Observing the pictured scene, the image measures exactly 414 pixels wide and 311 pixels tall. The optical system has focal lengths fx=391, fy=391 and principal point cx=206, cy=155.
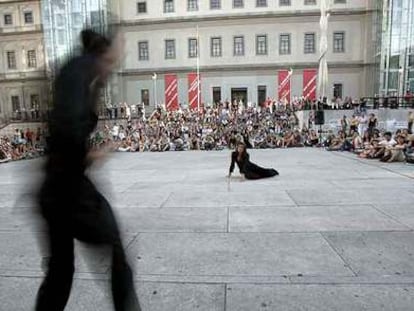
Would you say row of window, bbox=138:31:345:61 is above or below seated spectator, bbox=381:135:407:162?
above

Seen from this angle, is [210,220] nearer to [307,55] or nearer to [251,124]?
[251,124]

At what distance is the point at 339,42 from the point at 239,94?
13054 mm

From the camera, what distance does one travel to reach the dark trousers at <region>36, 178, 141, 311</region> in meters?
2.17

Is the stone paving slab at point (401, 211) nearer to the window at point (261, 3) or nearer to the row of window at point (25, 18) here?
the window at point (261, 3)

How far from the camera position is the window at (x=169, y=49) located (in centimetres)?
4772

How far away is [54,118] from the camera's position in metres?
2.02

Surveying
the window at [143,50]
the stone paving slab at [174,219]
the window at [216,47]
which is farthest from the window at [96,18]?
the window at [143,50]

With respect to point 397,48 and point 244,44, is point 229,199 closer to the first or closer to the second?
point 397,48

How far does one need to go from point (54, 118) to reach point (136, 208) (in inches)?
193

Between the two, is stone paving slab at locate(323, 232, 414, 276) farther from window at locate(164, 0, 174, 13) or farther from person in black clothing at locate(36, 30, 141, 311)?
window at locate(164, 0, 174, 13)

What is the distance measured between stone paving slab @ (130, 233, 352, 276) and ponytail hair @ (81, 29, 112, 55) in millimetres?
2373

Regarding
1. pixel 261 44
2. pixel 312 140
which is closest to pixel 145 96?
pixel 261 44

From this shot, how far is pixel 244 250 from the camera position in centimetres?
438

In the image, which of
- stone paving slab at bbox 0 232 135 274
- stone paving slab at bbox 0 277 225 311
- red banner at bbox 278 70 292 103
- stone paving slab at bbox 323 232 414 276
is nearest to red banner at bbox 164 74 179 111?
red banner at bbox 278 70 292 103
